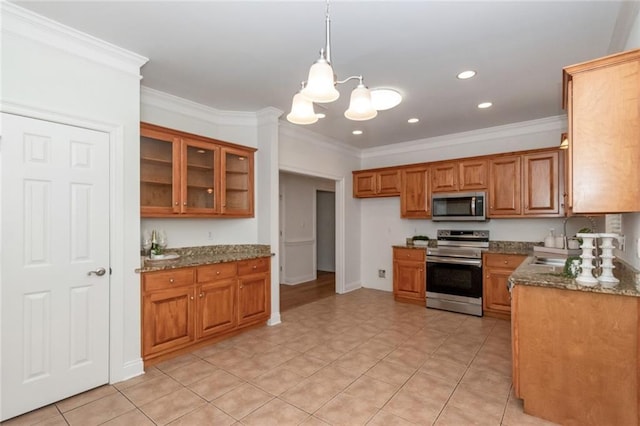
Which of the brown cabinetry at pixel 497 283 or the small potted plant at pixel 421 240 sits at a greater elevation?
the small potted plant at pixel 421 240

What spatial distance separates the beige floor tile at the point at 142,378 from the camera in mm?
2502

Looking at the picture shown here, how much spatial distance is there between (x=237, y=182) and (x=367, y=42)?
7.52ft

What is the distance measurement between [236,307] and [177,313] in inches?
27.6

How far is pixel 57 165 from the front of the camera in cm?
228

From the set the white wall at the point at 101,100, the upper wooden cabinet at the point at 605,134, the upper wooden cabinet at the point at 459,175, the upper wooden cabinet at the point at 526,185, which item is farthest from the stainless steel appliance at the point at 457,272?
the white wall at the point at 101,100

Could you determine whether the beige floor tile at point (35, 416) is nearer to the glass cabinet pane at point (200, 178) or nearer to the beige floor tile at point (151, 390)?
the beige floor tile at point (151, 390)

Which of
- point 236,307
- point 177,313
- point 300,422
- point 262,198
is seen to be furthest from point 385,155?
point 300,422

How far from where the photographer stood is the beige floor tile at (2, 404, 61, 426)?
2.04 meters

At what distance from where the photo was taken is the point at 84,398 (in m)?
2.33

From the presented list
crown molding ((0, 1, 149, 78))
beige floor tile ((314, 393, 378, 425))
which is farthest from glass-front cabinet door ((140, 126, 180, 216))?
beige floor tile ((314, 393, 378, 425))

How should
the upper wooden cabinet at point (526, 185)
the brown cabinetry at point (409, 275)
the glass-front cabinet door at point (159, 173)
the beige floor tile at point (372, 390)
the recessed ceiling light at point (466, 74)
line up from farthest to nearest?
the brown cabinetry at point (409, 275) → the upper wooden cabinet at point (526, 185) → the glass-front cabinet door at point (159, 173) → the recessed ceiling light at point (466, 74) → the beige floor tile at point (372, 390)

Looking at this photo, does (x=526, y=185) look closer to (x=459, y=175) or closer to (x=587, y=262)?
(x=459, y=175)

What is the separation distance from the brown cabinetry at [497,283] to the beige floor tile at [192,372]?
3548mm

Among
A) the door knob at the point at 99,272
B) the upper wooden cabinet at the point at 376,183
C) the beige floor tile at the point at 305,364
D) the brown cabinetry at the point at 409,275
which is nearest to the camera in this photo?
the door knob at the point at 99,272
